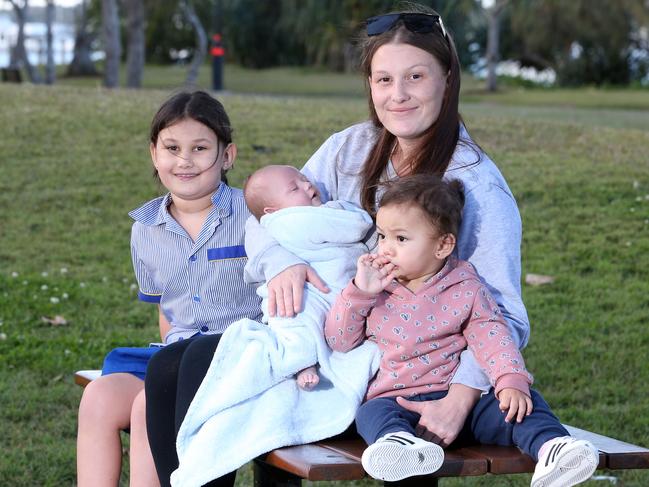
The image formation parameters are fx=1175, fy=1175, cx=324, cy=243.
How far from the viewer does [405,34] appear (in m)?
3.54

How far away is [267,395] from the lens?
3.13 m

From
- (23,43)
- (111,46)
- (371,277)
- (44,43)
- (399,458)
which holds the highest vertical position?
(371,277)

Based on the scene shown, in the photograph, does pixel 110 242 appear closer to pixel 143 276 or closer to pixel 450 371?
pixel 143 276

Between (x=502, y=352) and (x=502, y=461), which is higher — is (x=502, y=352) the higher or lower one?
the higher one

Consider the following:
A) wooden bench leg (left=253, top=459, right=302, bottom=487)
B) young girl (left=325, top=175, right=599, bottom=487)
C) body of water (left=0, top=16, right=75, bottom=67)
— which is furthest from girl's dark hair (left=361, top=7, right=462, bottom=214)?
body of water (left=0, top=16, right=75, bottom=67)

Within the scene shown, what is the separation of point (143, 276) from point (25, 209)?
663cm

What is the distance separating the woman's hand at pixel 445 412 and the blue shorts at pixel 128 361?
3.11ft

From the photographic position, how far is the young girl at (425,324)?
10.1ft

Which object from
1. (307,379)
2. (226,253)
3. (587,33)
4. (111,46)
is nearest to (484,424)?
(307,379)

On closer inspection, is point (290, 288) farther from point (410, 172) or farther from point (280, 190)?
point (410, 172)

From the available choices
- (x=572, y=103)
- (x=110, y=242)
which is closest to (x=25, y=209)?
(x=110, y=242)

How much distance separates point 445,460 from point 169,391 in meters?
0.83

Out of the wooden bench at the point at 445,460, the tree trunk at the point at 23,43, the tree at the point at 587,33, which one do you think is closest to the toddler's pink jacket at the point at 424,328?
the wooden bench at the point at 445,460

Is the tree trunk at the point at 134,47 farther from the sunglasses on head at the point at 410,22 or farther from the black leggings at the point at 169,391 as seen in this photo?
the black leggings at the point at 169,391
